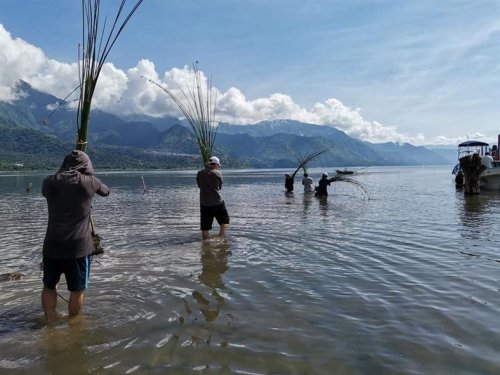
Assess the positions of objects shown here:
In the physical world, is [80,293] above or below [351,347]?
above

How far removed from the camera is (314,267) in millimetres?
8594

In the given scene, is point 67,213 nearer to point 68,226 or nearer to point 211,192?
point 68,226

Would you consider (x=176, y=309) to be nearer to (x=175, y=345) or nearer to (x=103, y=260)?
(x=175, y=345)

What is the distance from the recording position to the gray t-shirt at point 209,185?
449 inches

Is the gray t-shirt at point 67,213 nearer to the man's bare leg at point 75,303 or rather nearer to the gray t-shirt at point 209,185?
the man's bare leg at point 75,303

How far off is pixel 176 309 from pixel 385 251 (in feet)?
19.4

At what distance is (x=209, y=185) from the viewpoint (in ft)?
37.7

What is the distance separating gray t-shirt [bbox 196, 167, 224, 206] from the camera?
11.4m

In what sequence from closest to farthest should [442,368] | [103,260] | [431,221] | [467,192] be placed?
[442,368] → [103,260] → [431,221] → [467,192]

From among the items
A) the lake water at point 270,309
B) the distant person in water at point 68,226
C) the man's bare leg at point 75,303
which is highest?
the distant person in water at point 68,226

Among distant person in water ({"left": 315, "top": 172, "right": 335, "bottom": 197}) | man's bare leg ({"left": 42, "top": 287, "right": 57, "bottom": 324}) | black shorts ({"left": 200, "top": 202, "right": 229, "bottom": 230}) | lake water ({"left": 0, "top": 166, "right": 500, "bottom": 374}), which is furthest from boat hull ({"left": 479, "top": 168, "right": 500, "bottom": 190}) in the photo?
man's bare leg ({"left": 42, "top": 287, "right": 57, "bottom": 324})

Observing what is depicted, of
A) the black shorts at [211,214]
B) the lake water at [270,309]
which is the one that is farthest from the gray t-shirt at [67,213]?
the black shorts at [211,214]

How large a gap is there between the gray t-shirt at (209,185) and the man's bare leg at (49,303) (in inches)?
246

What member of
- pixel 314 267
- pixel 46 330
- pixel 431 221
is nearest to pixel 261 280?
pixel 314 267
